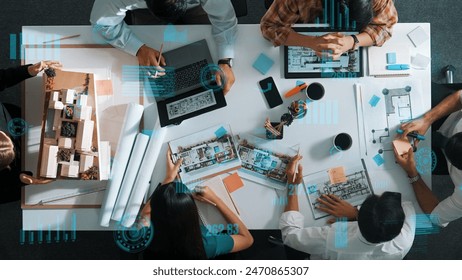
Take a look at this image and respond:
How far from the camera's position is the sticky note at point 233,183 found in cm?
191

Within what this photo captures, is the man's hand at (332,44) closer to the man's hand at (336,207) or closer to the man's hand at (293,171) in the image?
the man's hand at (293,171)

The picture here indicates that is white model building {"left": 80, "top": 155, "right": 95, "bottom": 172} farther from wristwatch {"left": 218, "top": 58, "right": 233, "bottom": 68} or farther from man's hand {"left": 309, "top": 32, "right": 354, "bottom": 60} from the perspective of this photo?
man's hand {"left": 309, "top": 32, "right": 354, "bottom": 60}

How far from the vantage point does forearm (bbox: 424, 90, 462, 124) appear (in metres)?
1.88

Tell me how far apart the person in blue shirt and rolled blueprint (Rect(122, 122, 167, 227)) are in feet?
0.15

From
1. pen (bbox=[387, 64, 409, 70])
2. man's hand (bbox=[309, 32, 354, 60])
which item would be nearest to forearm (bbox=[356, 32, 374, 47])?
man's hand (bbox=[309, 32, 354, 60])

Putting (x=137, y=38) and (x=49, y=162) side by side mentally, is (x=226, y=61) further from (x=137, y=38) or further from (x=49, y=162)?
(x=49, y=162)

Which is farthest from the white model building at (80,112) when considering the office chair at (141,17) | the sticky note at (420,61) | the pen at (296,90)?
the sticky note at (420,61)

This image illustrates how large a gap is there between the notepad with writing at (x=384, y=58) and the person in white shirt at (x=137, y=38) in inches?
23.1

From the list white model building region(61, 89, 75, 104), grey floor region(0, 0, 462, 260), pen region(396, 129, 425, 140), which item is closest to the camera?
white model building region(61, 89, 75, 104)

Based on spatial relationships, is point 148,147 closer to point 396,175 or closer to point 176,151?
point 176,151

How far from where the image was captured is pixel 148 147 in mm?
Answer: 1884

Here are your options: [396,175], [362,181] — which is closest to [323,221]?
[362,181]
